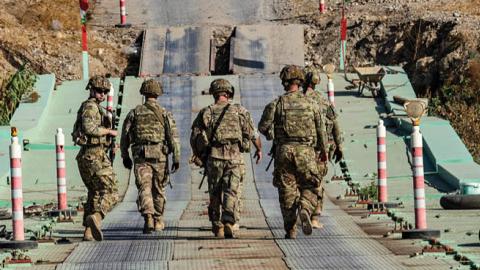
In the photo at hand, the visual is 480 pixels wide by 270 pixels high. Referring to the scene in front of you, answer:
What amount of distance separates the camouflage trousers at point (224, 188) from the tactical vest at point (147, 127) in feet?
2.94

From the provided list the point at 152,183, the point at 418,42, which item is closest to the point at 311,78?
the point at 152,183

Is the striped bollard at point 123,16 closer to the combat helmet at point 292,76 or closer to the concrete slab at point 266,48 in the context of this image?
the concrete slab at point 266,48

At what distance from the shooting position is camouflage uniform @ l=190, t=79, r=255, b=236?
18.7 metres

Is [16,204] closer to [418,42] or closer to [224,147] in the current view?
[224,147]

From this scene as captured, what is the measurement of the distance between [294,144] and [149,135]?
2.15 meters

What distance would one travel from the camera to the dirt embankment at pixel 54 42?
131 feet

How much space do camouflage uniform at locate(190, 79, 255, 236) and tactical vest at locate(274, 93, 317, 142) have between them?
69 centimetres

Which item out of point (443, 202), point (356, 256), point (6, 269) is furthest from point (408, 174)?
point (6, 269)

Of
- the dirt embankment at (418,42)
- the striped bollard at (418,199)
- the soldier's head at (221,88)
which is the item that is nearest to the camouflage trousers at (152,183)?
the soldier's head at (221,88)

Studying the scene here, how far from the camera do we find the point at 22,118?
32.3 m

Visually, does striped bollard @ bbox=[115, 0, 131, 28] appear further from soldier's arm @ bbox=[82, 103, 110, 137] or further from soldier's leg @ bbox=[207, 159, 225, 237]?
soldier's leg @ bbox=[207, 159, 225, 237]

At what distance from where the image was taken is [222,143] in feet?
61.7

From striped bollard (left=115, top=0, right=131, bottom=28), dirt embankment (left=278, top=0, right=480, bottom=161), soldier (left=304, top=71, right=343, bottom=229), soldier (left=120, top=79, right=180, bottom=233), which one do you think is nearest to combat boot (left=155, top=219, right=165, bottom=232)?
soldier (left=120, top=79, right=180, bottom=233)

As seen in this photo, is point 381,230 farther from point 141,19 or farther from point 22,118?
point 141,19
